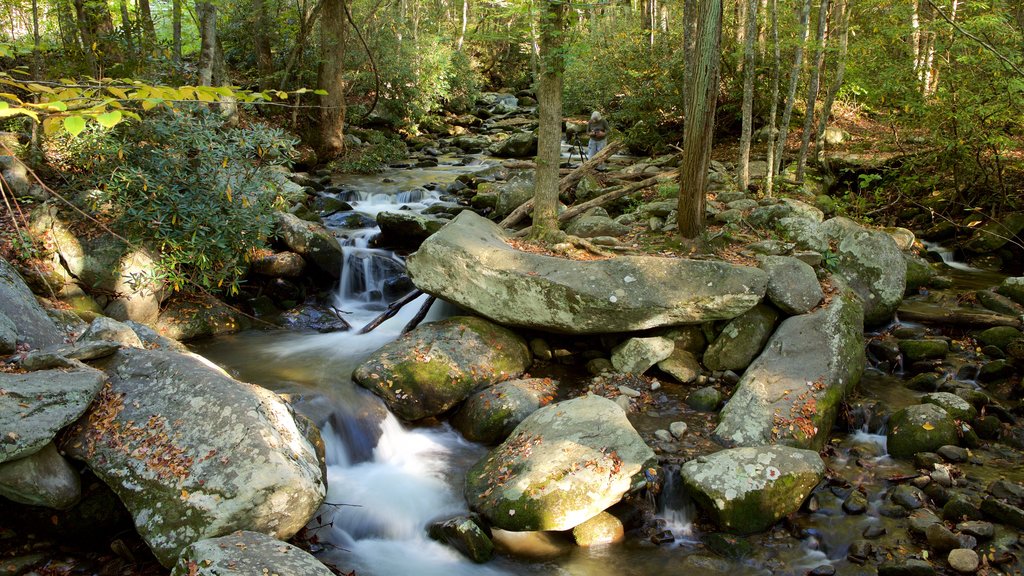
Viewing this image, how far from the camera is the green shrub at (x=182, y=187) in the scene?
25.7ft

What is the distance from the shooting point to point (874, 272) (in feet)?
28.3

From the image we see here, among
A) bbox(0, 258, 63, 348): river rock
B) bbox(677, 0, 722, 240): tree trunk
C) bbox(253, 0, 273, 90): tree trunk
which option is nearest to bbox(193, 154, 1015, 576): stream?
Result: bbox(0, 258, 63, 348): river rock

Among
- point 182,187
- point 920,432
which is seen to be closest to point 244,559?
point 182,187

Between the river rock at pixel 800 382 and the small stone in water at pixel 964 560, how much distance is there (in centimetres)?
157

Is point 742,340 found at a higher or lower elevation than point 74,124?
lower

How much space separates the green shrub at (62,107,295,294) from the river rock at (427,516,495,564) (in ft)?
16.4

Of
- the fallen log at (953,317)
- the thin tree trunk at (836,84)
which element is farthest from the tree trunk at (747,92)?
the fallen log at (953,317)

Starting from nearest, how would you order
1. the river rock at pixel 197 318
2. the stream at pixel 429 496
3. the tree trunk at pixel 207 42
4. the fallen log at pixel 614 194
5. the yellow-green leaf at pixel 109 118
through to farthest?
the yellow-green leaf at pixel 109 118 → the stream at pixel 429 496 → the river rock at pixel 197 318 → the tree trunk at pixel 207 42 → the fallen log at pixel 614 194

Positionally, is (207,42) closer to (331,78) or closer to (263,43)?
(331,78)

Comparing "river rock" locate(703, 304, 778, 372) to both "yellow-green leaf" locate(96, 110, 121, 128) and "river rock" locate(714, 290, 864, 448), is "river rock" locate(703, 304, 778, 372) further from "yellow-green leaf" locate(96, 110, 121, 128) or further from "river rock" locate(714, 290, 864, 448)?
"yellow-green leaf" locate(96, 110, 121, 128)

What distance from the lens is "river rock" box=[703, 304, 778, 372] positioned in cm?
765

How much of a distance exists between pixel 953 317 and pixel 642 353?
454 cm

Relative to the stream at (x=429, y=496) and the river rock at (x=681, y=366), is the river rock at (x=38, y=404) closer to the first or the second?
the stream at (x=429, y=496)

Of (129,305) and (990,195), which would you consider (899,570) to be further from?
(990,195)
